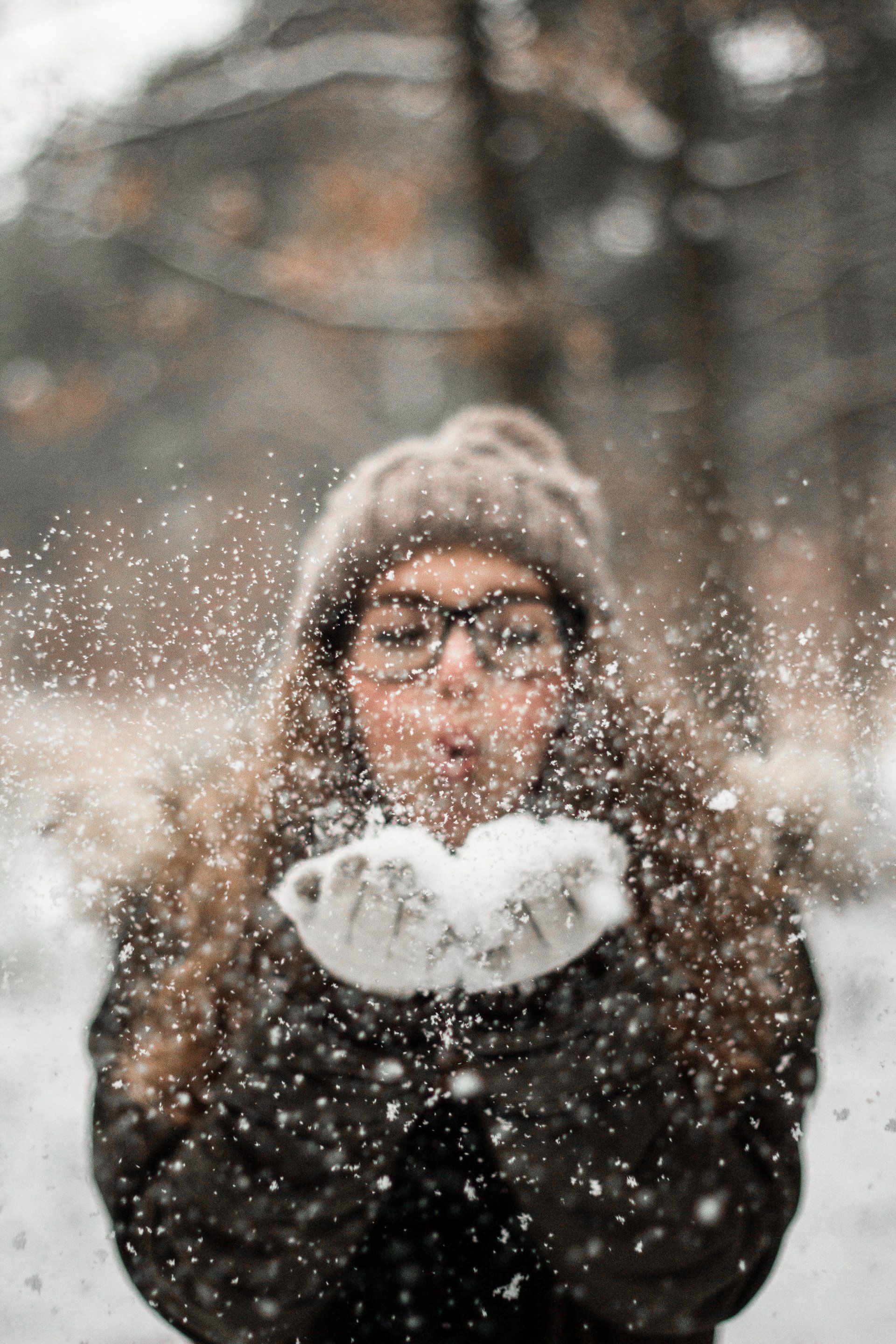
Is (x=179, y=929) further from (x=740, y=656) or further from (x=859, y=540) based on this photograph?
(x=859, y=540)

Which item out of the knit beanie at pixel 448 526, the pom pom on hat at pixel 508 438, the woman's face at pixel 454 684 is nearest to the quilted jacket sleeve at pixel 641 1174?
the woman's face at pixel 454 684

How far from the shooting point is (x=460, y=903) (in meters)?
0.60

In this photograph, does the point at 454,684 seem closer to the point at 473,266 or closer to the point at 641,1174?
the point at 641,1174

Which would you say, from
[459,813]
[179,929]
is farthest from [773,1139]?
[179,929]

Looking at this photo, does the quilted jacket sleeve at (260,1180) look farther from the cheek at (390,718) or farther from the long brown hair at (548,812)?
the cheek at (390,718)

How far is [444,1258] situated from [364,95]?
143cm

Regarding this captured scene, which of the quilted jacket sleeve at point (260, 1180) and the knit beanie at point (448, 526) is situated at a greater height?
the knit beanie at point (448, 526)

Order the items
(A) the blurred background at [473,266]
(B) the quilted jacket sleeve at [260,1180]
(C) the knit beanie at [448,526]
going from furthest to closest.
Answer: (A) the blurred background at [473,266]
(C) the knit beanie at [448,526]
(B) the quilted jacket sleeve at [260,1180]

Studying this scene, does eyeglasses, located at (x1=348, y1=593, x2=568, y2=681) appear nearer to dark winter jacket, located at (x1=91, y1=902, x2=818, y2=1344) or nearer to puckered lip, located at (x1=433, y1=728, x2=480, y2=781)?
puckered lip, located at (x1=433, y1=728, x2=480, y2=781)

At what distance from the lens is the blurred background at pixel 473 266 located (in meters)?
1.08

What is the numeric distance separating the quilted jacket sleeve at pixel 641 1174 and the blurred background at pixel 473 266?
51cm

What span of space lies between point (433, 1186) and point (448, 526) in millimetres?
437

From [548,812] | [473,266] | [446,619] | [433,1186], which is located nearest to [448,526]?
[446,619]

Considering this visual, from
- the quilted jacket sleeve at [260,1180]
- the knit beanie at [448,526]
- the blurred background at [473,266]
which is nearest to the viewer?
the quilted jacket sleeve at [260,1180]
